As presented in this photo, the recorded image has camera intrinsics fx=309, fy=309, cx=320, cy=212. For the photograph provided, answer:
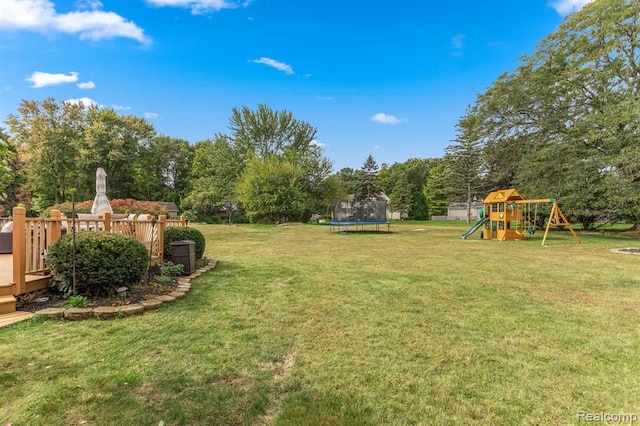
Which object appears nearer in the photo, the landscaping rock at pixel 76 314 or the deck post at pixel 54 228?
the landscaping rock at pixel 76 314

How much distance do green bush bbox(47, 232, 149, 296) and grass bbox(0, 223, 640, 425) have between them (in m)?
0.59

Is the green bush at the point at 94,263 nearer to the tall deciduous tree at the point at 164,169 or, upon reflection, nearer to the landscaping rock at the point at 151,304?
the landscaping rock at the point at 151,304

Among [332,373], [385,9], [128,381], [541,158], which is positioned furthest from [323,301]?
[541,158]

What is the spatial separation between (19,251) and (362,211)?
14.3 meters

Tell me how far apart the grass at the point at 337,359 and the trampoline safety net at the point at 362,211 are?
1186 cm

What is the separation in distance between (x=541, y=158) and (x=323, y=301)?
47.5 ft

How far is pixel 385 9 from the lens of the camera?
12859mm

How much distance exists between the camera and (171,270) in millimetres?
4926

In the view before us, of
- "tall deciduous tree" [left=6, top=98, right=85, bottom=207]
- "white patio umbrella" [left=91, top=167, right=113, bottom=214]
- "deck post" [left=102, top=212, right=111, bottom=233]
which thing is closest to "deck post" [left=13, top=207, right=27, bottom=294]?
"deck post" [left=102, top=212, right=111, bottom=233]

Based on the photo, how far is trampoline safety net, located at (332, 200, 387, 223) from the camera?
1641 cm

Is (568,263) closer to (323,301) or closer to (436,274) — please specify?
(436,274)

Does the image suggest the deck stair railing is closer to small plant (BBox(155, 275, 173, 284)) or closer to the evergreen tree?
small plant (BBox(155, 275, 173, 284))

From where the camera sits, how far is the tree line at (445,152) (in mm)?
12039

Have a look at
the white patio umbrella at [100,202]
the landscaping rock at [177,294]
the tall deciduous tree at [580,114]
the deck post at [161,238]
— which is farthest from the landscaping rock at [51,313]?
the tall deciduous tree at [580,114]
